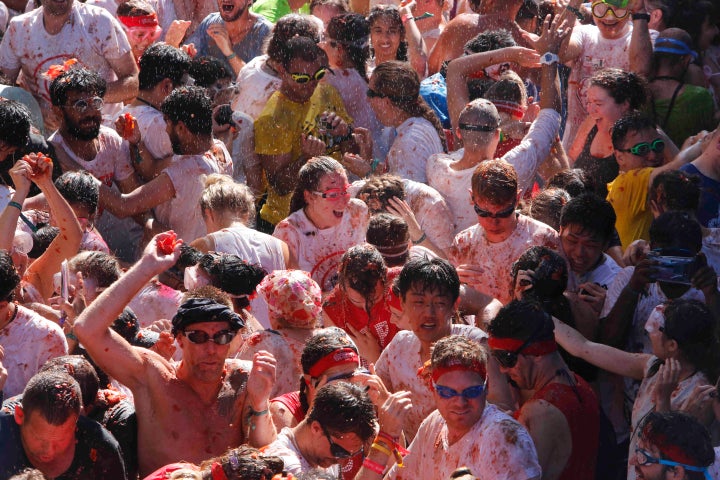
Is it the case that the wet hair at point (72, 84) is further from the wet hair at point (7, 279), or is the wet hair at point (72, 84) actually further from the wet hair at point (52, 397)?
the wet hair at point (52, 397)

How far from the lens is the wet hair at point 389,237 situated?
22.8ft

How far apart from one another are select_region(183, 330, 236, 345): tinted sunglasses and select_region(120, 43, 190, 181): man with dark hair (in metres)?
2.78

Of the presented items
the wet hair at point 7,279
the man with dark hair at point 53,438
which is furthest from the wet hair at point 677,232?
the wet hair at point 7,279

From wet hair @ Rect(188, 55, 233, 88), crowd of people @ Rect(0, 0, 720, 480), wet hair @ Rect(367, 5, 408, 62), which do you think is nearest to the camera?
crowd of people @ Rect(0, 0, 720, 480)

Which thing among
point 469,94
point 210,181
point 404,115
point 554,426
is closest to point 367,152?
point 404,115

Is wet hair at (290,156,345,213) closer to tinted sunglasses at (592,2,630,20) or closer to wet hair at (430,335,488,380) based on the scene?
wet hair at (430,335,488,380)

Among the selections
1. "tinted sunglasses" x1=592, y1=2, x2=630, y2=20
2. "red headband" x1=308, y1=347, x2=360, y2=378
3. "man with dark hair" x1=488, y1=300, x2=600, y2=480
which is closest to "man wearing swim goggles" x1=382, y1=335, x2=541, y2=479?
"man with dark hair" x1=488, y1=300, x2=600, y2=480

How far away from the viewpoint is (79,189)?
285 inches

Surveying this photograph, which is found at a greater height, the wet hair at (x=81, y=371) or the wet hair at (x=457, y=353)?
the wet hair at (x=457, y=353)

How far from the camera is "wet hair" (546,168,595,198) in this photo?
7758mm

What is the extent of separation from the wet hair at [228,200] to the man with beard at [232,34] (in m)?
2.57

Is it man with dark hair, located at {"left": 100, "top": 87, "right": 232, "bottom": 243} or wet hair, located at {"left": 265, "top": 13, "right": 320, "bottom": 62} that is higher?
wet hair, located at {"left": 265, "top": 13, "right": 320, "bottom": 62}

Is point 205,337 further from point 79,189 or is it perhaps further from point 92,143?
point 92,143

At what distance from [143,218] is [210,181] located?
0.86 m
